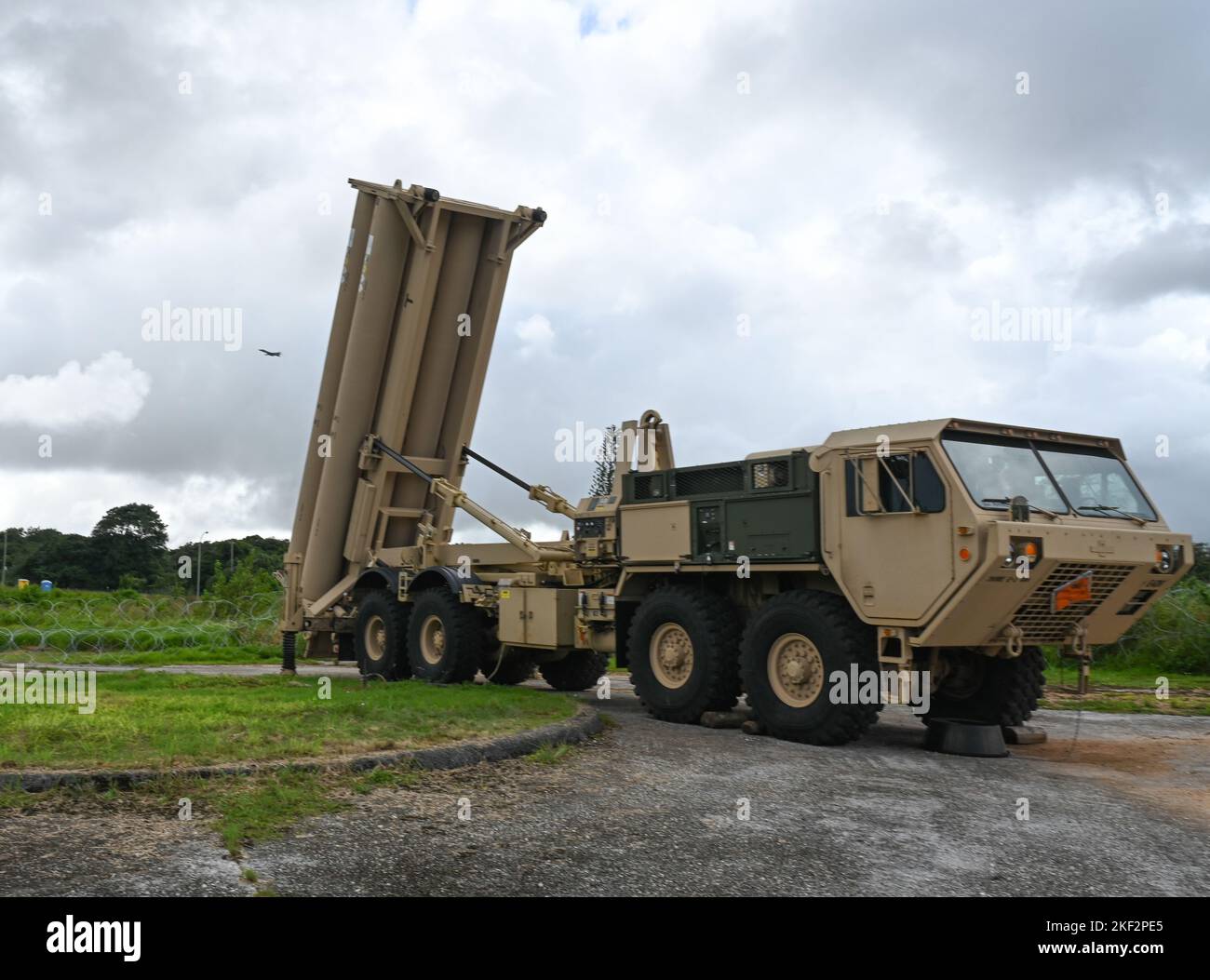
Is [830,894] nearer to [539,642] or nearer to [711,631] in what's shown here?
[711,631]

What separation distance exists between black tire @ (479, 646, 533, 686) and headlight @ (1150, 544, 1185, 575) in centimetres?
721

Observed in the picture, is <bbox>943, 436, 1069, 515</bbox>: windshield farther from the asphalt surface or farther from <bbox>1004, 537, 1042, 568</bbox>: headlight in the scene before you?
the asphalt surface

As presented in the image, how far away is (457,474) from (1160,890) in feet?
Result: 35.3

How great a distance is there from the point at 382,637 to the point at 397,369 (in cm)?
334

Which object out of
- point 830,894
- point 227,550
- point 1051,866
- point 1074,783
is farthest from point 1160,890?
point 227,550

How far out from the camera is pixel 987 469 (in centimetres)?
908

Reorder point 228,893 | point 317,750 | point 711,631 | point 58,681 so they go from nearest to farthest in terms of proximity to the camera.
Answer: point 228,893
point 317,750
point 711,631
point 58,681

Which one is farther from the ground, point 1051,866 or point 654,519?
point 654,519

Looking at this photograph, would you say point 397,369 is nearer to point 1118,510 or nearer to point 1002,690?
point 1002,690

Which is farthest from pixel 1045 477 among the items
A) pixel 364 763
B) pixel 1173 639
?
pixel 1173 639

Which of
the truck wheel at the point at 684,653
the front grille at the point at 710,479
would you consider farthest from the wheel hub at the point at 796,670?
the front grille at the point at 710,479

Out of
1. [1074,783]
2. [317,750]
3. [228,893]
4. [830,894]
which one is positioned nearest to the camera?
[228,893]

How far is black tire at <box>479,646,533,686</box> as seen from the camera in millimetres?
13789

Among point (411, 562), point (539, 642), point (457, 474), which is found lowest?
point (539, 642)
